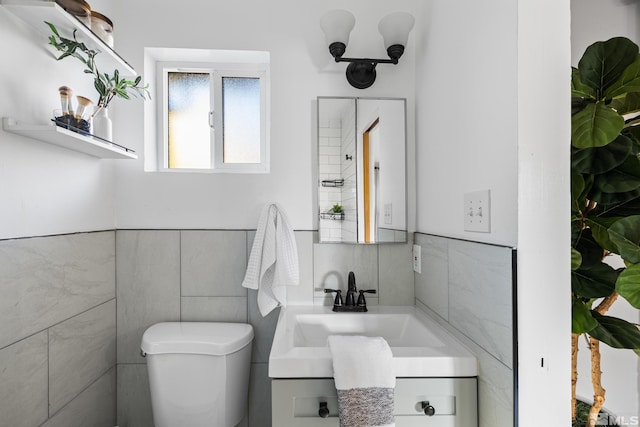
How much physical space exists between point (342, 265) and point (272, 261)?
1.07ft

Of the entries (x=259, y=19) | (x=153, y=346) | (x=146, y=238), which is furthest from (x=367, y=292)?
(x=259, y=19)

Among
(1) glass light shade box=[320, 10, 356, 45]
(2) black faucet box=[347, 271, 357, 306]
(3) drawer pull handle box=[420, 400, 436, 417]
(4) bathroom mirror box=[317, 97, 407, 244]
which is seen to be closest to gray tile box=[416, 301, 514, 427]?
(3) drawer pull handle box=[420, 400, 436, 417]

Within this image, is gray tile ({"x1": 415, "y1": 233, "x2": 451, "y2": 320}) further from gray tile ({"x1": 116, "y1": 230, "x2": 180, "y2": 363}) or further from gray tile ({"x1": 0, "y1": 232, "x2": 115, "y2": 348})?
gray tile ({"x1": 0, "y1": 232, "x2": 115, "y2": 348})

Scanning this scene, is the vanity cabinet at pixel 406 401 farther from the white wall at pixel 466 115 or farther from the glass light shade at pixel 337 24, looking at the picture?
the glass light shade at pixel 337 24

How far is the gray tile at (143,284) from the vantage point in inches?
61.6

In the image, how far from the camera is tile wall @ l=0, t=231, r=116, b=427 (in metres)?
1.02

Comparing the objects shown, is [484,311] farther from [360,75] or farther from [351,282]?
[360,75]

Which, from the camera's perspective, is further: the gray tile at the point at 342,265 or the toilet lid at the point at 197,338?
the gray tile at the point at 342,265

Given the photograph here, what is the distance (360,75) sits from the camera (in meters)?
1.56

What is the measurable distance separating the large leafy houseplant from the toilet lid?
111cm

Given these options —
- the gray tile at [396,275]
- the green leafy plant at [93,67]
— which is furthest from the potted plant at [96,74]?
the gray tile at [396,275]

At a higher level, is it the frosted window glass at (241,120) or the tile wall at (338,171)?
the frosted window glass at (241,120)

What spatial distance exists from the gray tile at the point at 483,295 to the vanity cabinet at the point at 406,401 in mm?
157

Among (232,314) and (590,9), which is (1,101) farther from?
(590,9)
